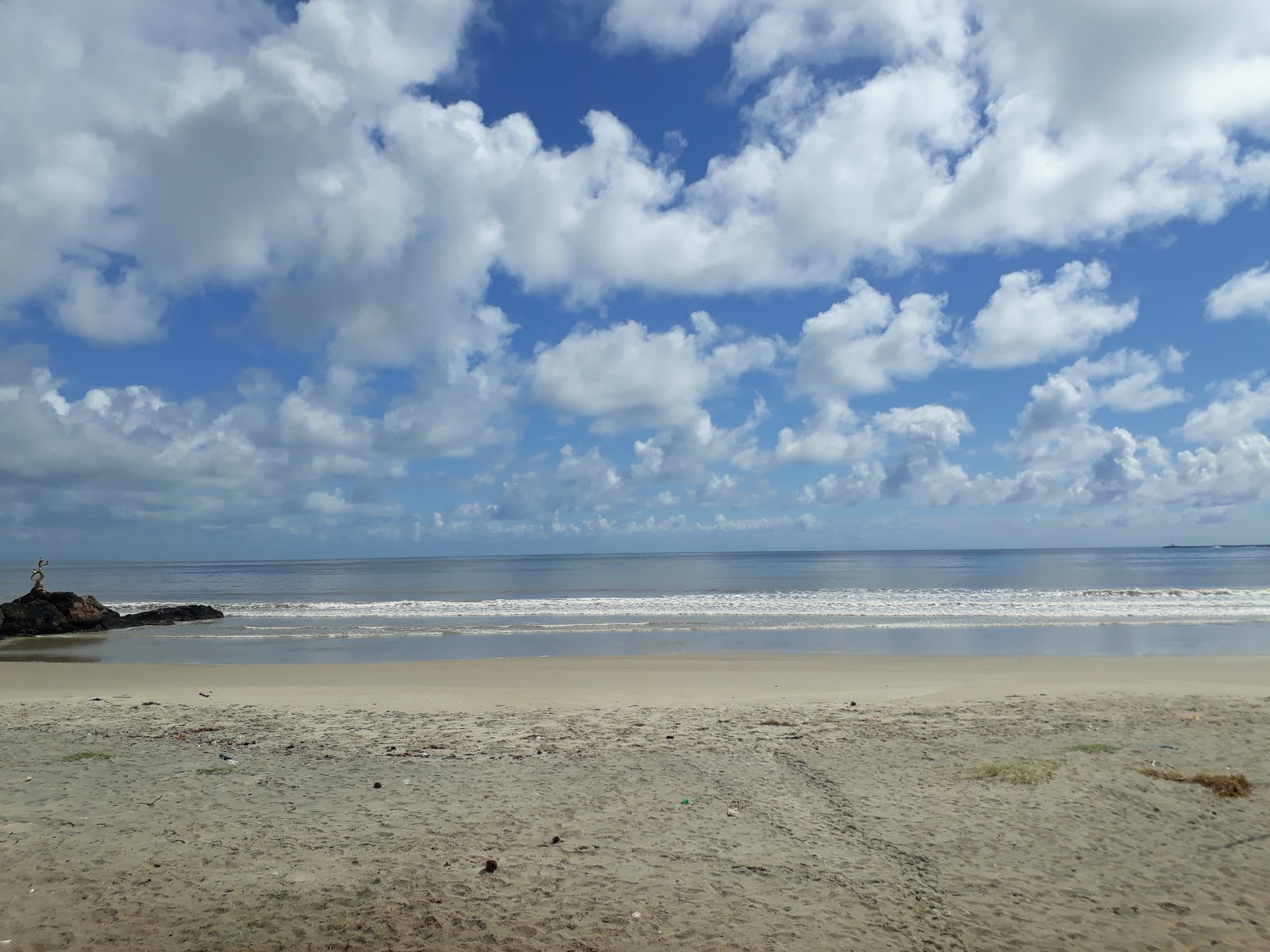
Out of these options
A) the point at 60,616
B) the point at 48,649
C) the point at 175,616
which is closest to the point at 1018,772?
the point at 48,649

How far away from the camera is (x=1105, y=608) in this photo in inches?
1287

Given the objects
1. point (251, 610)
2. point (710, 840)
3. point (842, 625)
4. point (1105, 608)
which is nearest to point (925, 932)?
point (710, 840)

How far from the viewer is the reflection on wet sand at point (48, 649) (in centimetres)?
2294

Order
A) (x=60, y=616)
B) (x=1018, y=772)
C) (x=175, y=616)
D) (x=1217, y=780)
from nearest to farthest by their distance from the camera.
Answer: (x=1217, y=780)
(x=1018, y=772)
(x=60, y=616)
(x=175, y=616)

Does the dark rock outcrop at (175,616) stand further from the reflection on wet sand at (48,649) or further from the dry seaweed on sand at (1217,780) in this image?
the dry seaweed on sand at (1217,780)

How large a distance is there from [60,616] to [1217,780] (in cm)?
3558

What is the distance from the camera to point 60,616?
1178 inches

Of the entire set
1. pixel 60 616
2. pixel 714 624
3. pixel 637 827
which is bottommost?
pixel 714 624

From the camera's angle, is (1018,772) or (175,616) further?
(175,616)

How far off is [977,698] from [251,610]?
1438 inches

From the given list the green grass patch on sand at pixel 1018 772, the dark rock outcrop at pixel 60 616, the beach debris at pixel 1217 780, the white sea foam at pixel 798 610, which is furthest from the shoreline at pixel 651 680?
the dark rock outcrop at pixel 60 616

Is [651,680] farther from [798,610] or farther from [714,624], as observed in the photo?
[798,610]

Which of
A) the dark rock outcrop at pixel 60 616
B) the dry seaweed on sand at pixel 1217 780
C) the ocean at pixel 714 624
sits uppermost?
the dark rock outcrop at pixel 60 616

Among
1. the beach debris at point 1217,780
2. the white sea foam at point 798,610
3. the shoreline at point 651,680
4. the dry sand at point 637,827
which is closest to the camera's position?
the dry sand at point 637,827
